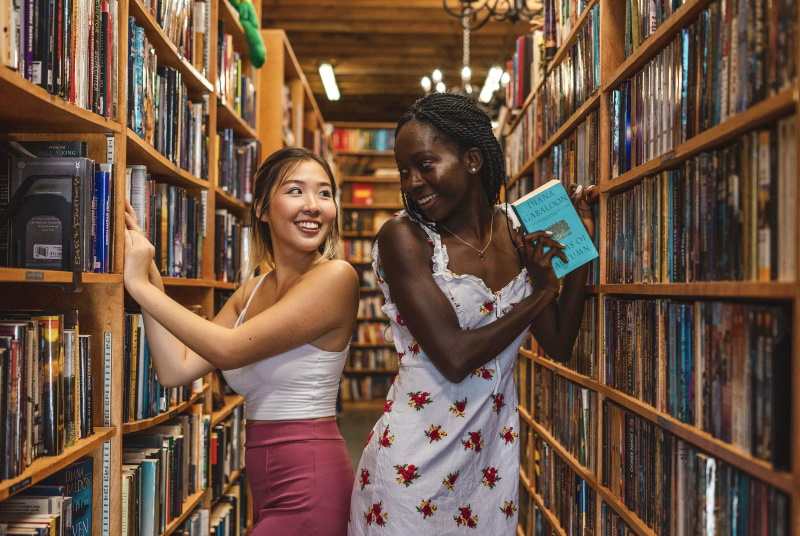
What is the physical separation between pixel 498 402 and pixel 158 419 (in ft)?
3.35

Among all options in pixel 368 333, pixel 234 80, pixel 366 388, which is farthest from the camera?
pixel 368 333

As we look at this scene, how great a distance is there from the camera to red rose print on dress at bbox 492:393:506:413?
1.43 metres

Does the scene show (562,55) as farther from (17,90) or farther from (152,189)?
(17,90)

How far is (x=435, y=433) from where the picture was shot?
54.4 inches

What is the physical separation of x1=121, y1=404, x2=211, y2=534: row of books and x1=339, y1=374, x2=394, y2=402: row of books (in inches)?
204

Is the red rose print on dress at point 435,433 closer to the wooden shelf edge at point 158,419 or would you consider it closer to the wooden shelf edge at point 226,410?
the wooden shelf edge at point 158,419

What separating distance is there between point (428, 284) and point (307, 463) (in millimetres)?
549

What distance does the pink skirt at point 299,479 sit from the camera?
155cm

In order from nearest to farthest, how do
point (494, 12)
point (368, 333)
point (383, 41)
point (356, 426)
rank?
point (494, 12)
point (356, 426)
point (383, 41)
point (368, 333)

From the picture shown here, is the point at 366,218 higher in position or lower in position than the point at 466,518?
higher

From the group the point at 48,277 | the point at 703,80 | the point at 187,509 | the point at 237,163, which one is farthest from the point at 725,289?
the point at 237,163

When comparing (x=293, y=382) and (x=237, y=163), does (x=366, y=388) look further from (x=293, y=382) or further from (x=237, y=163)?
(x=293, y=382)

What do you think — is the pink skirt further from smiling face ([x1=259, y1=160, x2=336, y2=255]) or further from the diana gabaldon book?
the diana gabaldon book

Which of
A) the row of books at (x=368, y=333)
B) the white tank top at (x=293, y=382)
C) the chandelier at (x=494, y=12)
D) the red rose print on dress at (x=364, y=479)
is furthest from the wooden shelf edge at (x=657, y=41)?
the row of books at (x=368, y=333)
